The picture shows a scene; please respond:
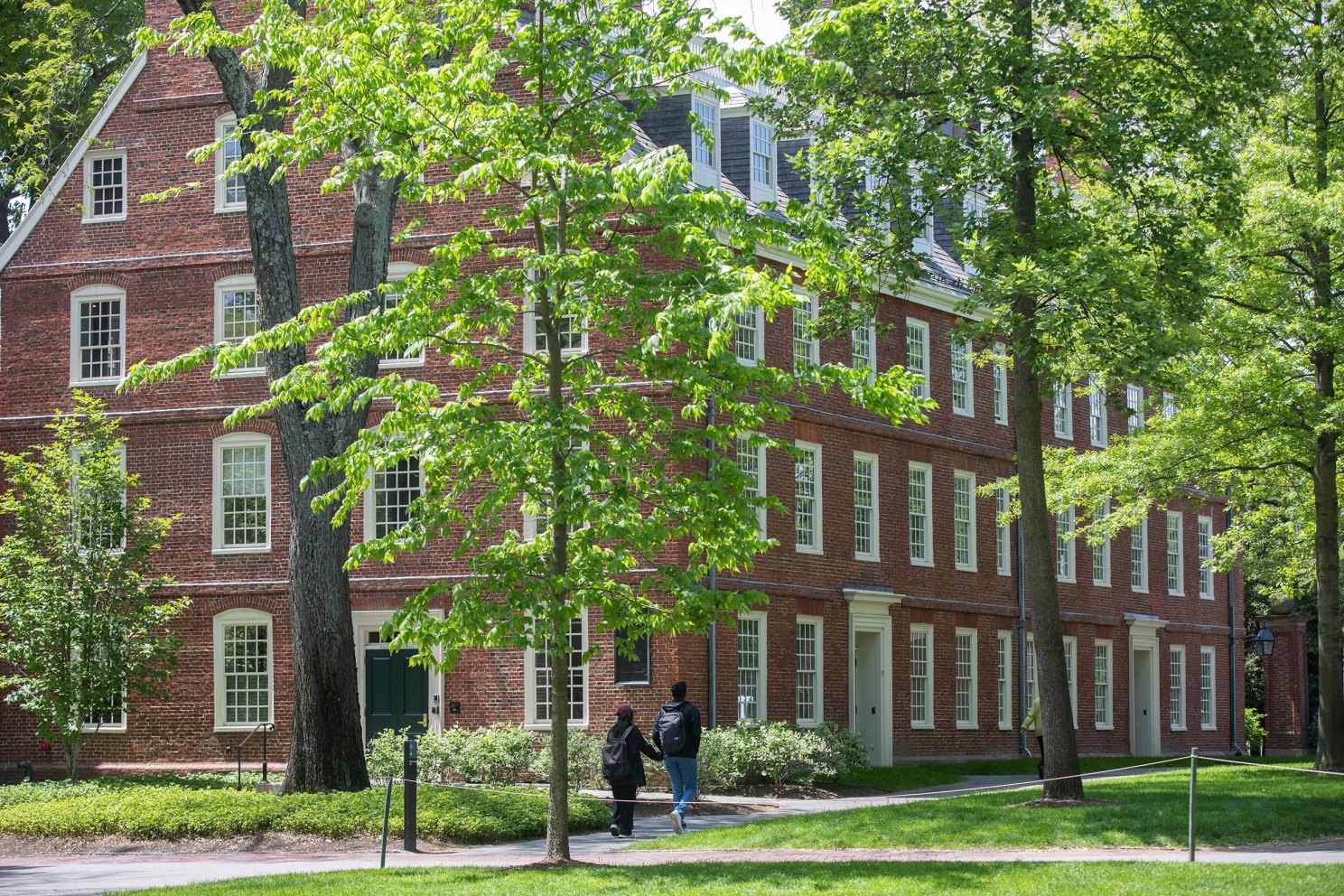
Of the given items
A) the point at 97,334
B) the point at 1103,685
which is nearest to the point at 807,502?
the point at 1103,685

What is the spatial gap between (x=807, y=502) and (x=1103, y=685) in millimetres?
13745

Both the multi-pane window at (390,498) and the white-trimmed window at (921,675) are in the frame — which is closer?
the multi-pane window at (390,498)

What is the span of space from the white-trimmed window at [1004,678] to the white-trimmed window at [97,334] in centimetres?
1918

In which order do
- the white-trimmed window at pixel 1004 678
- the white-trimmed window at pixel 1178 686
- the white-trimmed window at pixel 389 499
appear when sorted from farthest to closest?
the white-trimmed window at pixel 1178 686 → the white-trimmed window at pixel 1004 678 → the white-trimmed window at pixel 389 499

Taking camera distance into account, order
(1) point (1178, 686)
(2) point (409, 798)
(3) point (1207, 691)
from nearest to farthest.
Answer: (2) point (409, 798) → (1) point (1178, 686) → (3) point (1207, 691)

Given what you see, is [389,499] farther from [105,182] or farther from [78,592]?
[105,182]

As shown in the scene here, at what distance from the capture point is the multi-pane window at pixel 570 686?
92.5ft

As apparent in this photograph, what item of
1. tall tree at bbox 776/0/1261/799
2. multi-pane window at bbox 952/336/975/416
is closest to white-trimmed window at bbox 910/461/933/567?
multi-pane window at bbox 952/336/975/416

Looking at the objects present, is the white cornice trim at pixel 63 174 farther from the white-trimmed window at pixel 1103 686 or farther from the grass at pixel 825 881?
the white-trimmed window at pixel 1103 686

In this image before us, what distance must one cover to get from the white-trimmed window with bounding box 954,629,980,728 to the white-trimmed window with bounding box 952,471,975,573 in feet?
4.78

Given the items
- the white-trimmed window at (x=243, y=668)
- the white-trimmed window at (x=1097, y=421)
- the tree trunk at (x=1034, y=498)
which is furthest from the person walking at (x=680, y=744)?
the white-trimmed window at (x=1097, y=421)

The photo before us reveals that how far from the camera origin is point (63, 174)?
108 feet

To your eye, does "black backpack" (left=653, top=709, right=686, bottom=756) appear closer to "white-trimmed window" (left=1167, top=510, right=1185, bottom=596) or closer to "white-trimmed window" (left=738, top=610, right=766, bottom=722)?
"white-trimmed window" (left=738, top=610, right=766, bottom=722)

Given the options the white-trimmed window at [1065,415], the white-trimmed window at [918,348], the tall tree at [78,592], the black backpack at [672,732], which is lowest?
the black backpack at [672,732]
